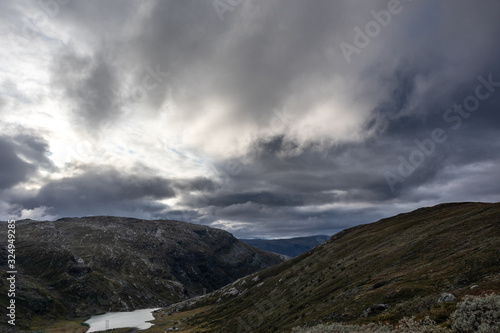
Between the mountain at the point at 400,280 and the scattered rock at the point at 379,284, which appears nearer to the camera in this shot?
→ the mountain at the point at 400,280

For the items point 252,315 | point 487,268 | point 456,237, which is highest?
point 456,237

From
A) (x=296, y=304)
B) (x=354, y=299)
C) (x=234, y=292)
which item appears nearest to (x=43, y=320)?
(x=234, y=292)

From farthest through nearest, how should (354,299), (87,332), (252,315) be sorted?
(87,332)
(252,315)
(354,299)

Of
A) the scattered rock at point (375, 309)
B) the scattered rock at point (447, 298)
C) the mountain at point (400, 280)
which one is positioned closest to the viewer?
the scattered rock at point (447, 298)

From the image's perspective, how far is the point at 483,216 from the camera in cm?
7050

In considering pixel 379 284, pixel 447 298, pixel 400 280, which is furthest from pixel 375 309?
pixel 379 284

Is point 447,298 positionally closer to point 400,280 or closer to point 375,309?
point 375,309

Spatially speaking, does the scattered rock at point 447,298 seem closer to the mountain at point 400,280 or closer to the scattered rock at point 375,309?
the mountain at point 400,280

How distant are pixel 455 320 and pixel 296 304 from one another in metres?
58.6

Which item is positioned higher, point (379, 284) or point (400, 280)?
point (400, 280)

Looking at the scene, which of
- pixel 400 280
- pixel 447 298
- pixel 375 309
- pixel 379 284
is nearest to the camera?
pixel 447 298

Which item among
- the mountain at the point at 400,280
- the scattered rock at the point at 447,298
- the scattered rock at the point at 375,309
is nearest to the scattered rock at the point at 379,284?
the mountain at the point at 400,280

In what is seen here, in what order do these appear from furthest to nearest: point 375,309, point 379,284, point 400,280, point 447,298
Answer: point 379,284 → point 400,280 → point 375,309 → point 447,298

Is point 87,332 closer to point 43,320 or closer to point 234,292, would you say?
point 43,320
